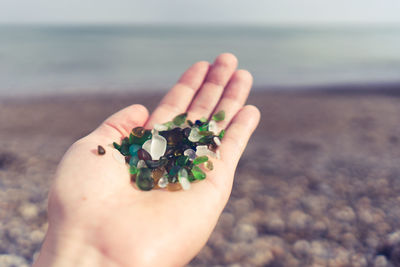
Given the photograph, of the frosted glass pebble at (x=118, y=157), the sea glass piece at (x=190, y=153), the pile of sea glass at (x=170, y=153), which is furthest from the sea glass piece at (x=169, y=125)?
the frosted glass pebble at (x=118, y=157)

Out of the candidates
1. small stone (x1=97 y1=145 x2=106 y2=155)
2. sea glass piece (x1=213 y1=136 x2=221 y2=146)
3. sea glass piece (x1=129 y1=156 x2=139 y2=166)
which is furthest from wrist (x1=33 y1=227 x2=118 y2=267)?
sea glass piece (x1=213 y1=136 x2=221 y2=146)

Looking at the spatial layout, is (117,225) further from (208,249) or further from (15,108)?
(15,108)

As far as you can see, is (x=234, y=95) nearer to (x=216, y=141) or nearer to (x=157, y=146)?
(x=216, y=141)

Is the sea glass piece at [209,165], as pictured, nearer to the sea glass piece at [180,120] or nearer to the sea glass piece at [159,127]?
the sea glass piece at [159,127]

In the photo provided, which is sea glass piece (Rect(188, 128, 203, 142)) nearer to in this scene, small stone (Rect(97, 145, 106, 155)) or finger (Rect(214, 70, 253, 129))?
finger (Rect(214, 70, 253, 129))

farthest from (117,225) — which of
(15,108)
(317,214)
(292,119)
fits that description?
(15,108)
